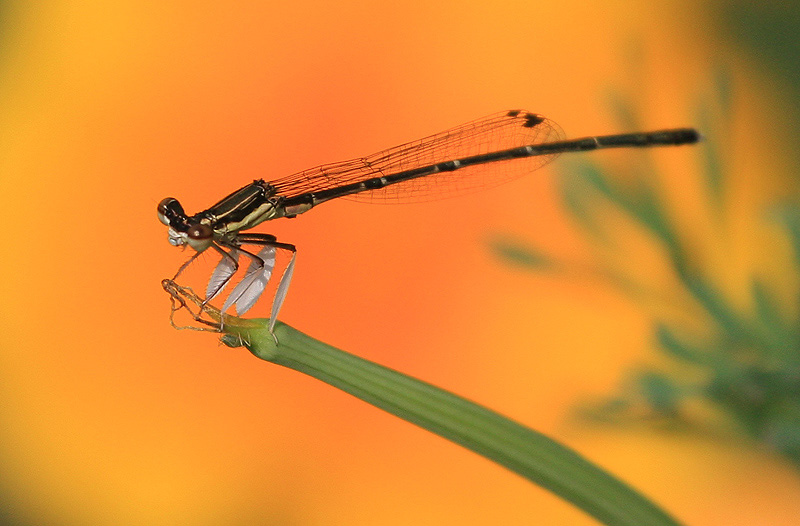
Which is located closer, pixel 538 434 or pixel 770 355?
pixel 538 434

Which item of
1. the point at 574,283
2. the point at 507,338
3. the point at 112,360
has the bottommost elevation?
the point at 112,360

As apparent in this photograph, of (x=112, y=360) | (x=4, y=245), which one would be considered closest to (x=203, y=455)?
(x=112, y=360)

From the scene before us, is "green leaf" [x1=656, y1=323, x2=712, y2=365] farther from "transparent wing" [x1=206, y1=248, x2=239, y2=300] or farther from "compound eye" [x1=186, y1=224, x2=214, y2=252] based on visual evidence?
"compound eye" [x1=186, y1=224, x2=214, y2=252]

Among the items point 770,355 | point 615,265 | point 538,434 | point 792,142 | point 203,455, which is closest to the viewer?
point 538,434

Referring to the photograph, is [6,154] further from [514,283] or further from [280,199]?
[514,283]

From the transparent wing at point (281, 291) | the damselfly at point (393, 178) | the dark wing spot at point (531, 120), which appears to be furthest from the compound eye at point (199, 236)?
the dark wing spot at point (531, 120)

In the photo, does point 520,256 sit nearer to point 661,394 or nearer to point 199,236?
point 661,394

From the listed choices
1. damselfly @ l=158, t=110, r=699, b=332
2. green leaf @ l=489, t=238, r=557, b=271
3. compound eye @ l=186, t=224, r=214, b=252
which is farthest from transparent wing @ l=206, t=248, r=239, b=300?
green leaf @ l=489, t=238, r=557, b=271
